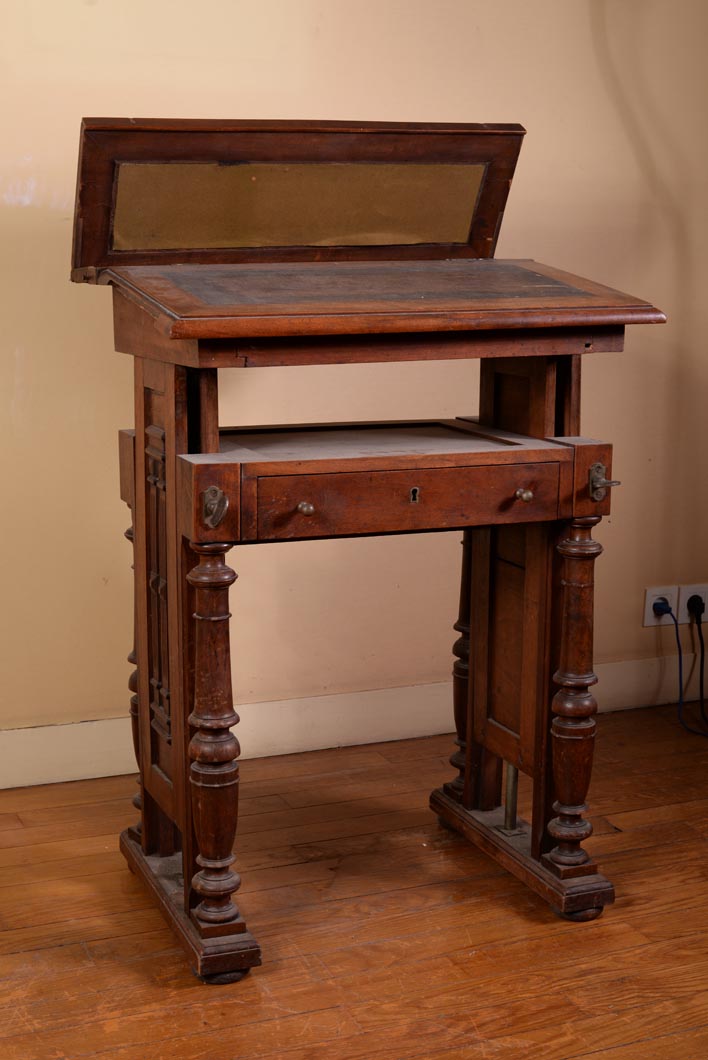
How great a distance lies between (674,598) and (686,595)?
0.13ft

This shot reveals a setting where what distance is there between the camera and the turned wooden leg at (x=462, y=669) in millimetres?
2807

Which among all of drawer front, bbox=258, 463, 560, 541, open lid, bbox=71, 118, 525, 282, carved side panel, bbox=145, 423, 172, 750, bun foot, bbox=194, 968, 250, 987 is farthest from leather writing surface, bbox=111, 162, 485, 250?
bun foot, bbox=194, 968, 250, 987

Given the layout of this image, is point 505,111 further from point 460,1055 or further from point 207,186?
point 460,1055

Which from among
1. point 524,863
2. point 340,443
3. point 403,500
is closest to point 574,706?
point 524,863

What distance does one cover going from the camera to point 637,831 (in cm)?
287

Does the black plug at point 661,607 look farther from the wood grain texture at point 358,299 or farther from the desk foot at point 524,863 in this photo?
the wood grain texture at point 358,299

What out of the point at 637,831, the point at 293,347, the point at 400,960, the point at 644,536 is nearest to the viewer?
the point at 293,347

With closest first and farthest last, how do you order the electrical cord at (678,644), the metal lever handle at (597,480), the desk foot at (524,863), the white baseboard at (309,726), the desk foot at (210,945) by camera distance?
the desk foot at (210,945), the metal lever handle at (597,480), the desk foot at (524,863), the white baseboard at (309,726), the electrical cord at (678,644)

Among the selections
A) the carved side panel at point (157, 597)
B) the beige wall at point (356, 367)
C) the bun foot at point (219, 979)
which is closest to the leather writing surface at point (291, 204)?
the carved side panel at point (157, 597)

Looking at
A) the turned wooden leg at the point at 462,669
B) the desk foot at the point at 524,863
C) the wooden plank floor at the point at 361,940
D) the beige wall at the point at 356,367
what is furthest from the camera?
the beige wall at the point at 356,367

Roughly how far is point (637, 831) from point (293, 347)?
1.39 metres

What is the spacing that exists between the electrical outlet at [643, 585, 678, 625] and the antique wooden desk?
3.39 ft

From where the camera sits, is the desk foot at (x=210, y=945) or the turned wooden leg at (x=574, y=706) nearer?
the desk foot at (x=210, y=945)

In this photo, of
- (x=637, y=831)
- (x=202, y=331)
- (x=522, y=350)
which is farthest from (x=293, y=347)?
(x=637, y=831)
